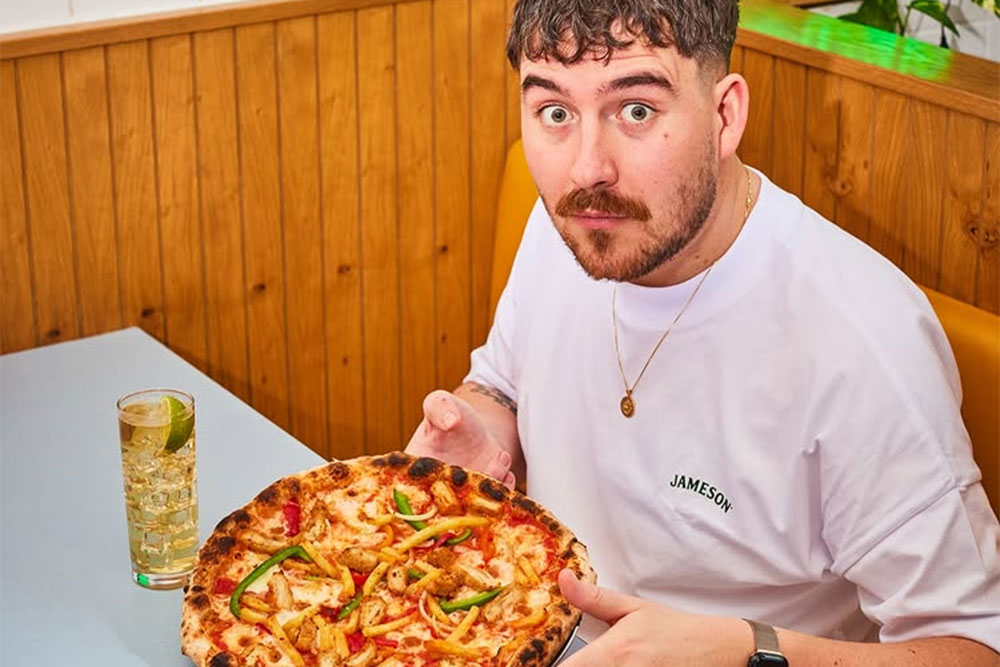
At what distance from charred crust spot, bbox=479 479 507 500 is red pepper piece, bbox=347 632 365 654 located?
280 millimetres

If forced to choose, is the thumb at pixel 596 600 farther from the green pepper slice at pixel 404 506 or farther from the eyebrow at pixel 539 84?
the eyebrow at pixel 539 84

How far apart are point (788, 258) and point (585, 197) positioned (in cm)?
30

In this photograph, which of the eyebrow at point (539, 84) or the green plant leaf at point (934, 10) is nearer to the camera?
the eyebrow at point (539, 84)

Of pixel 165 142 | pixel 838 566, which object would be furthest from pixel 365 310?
pixel 838 566

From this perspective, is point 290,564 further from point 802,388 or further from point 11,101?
point 11,101

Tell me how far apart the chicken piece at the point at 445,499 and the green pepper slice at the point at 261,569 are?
18cm

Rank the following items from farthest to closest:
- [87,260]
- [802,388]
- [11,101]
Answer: [87,260]
[11,101]
[802,388]

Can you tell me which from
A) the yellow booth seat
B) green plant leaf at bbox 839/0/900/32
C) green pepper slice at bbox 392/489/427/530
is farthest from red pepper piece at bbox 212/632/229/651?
green plant leaf at bbox 839/0/900/32

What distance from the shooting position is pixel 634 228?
1.81 meters

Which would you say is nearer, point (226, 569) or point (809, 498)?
point (226, 569)

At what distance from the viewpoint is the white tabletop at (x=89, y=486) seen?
5.76 feet

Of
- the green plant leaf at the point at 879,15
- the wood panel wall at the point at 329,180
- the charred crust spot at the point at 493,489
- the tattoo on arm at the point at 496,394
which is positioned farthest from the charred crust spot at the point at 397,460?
the green plant leaf at the point at 879,15

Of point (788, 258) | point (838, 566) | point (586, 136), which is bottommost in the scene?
point (838, 566)

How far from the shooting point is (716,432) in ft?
6.39
